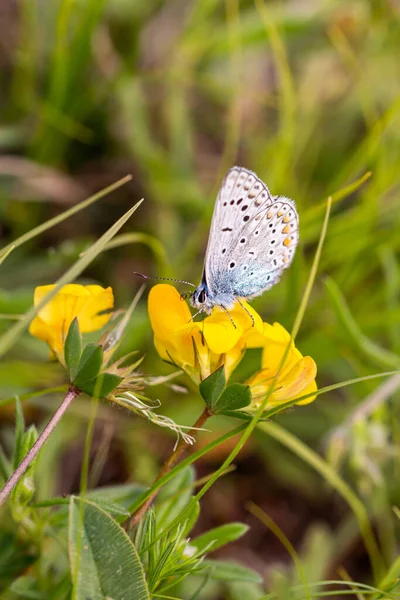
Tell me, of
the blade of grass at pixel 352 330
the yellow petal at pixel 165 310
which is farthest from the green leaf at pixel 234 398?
the blade of grass at pixel 352 330

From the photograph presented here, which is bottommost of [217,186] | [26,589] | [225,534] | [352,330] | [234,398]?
[26,589]

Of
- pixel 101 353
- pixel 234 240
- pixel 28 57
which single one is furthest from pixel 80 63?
pixel 101 353

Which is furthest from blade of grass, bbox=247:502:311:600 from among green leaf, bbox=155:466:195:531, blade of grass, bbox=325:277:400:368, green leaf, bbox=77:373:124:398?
blade of grass, bbox=325:277:400:368

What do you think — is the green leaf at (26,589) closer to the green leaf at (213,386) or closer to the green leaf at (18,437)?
the green leaf at (18,437)

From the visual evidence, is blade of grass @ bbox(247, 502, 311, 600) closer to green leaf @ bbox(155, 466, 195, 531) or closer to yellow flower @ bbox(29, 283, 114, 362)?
green leaf @ bbox(155, 466, 195, 531)

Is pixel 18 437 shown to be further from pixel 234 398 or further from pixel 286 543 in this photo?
pixel 286 543

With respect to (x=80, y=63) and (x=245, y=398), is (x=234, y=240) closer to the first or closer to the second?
(x=245, y=398)

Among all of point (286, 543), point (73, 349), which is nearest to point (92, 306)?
point (73, 349)
